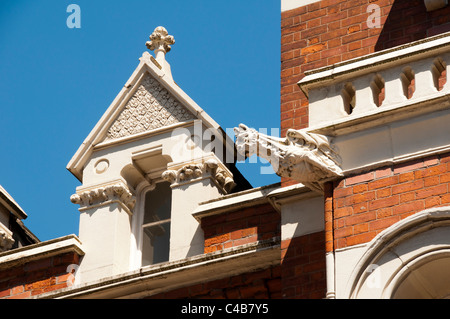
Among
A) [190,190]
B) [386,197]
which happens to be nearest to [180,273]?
[190,190]

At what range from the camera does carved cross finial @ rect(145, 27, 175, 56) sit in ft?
68.6

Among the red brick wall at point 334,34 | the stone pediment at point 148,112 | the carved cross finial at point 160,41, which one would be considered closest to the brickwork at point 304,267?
the red brick wall at point 334,34

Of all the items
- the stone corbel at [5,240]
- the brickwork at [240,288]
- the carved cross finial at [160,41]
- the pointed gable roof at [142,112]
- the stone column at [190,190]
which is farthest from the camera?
the carved cross finial at [160,41]

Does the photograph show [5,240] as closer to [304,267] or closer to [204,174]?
[204,174]

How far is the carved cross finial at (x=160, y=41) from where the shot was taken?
20922mm

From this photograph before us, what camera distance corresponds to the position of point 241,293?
17.0 m

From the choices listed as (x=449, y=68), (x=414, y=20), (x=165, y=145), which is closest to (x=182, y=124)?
(x=165, y=145)

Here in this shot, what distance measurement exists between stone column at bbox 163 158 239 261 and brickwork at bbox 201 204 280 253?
0.28 metres

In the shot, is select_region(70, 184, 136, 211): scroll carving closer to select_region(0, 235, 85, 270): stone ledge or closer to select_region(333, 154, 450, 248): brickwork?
select_region(0, 235, 85, 270): stone ledge

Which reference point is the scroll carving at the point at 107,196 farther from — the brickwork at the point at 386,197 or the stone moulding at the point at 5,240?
the brickwork at the point at 386,197

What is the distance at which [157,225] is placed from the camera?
18969 mm

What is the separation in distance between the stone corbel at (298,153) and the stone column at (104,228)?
3.23 metres

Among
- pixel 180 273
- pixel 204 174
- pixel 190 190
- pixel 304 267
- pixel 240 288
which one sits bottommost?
pixel 304 267

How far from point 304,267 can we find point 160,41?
6.24 m
